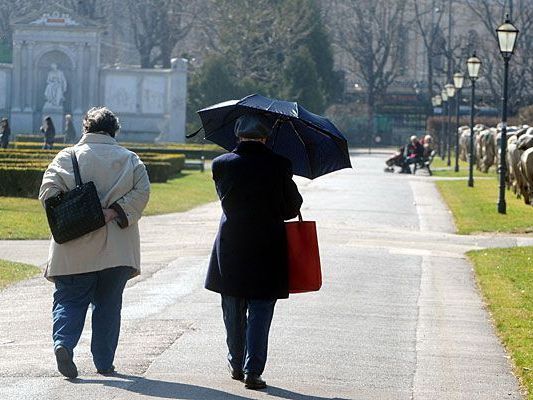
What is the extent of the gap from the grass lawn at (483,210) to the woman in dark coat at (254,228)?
15639mm

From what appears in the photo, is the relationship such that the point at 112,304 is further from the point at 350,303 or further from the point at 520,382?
the point at 350,303

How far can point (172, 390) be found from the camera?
29.4ft

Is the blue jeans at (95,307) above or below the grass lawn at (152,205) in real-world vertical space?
above

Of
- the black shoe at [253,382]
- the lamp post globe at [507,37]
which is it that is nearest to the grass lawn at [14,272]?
the black shoe at [253,382]

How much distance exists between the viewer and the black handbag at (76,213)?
9.41 metres

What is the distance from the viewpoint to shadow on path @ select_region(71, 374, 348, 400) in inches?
347

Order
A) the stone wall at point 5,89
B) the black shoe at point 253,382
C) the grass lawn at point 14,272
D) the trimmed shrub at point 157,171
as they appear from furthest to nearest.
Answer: the stone wall at point 5,89, the trimmed shrub at point 157,171, the grass lawn at point 14,272, the black shoe at point 253,382

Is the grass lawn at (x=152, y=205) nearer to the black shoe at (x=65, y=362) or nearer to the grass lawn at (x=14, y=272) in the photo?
the grass lawn at (x=14, y=272)

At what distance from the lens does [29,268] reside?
16.7m

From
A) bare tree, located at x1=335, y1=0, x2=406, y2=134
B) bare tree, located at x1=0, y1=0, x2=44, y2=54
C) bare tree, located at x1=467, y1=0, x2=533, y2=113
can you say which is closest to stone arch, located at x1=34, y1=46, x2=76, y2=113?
bare tree, located at x1=0, y1=0, x2=44, y2=54

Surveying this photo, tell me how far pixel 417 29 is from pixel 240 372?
100928 mm

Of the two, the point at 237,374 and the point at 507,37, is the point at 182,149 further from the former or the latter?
the point at 237,374

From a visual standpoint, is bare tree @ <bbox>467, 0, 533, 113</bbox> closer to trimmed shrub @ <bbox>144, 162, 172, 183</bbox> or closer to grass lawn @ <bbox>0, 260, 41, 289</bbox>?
trimmed shrub @ <bbox>144, 162, 172, 183</bbox>

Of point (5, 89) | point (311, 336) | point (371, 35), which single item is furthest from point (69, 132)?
point (311, 336)
